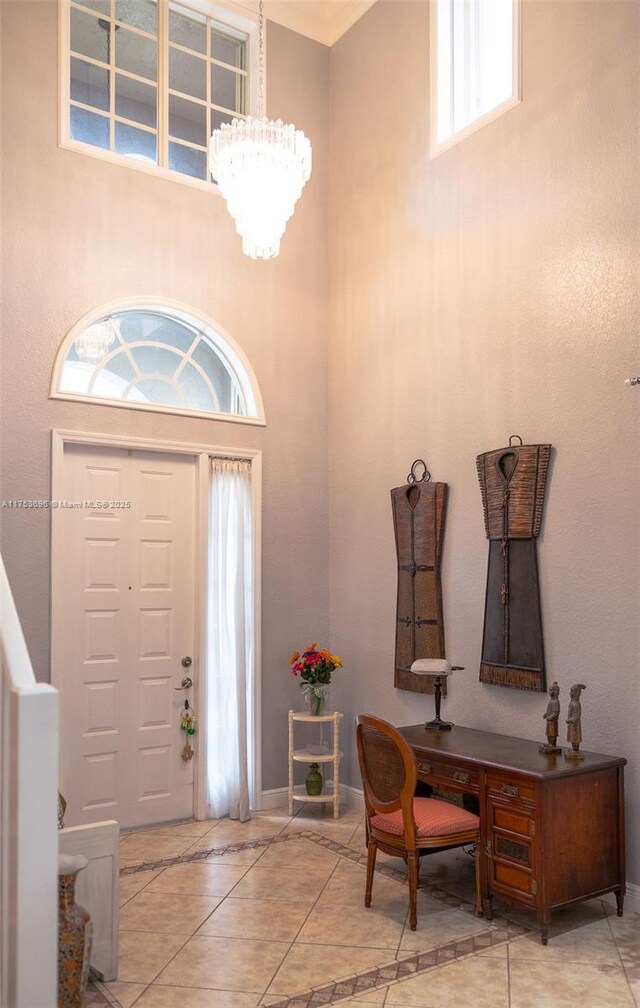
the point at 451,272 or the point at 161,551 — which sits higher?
the point at 451,272

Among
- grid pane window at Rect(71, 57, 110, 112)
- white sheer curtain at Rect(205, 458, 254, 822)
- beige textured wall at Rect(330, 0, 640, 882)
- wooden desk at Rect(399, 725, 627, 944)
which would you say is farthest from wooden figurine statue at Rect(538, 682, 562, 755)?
grid pane window at Rect(71, 57, 110, 112)

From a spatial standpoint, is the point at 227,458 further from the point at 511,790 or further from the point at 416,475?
the point at 511,790

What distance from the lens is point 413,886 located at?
3797mm

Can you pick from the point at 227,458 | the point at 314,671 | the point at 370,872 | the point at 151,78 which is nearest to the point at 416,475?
the point at 227,458

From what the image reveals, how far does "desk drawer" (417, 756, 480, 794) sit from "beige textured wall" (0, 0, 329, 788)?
1731 millimetres

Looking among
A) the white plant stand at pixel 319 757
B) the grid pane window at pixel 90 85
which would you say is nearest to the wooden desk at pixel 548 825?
the white plant stand at pixel 319 757

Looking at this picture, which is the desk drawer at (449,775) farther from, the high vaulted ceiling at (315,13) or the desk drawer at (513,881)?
the high vaulted ceiling at (315,13)

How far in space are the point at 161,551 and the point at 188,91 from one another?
3146mm

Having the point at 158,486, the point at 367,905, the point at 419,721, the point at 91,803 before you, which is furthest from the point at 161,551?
the point at 367,905

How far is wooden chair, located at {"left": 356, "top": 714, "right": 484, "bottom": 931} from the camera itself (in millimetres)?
3775

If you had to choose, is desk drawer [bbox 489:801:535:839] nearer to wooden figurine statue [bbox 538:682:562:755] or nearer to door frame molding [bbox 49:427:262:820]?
wooden figurine statue [bbox 538:682:562:755]

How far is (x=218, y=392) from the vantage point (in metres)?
5.91

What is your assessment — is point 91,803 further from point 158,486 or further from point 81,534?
point 158,486

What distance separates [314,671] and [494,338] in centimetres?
238
